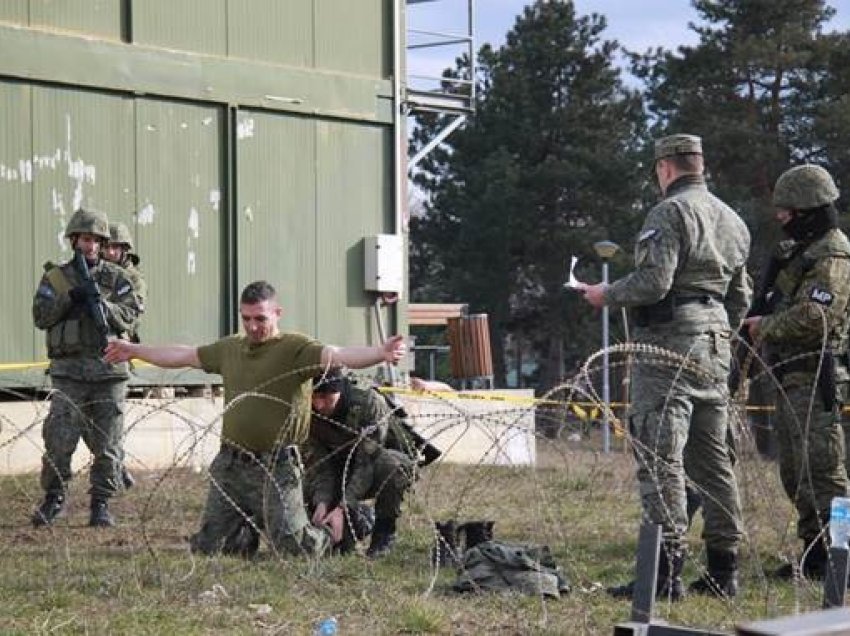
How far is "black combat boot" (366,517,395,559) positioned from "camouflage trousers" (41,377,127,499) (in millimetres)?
1668

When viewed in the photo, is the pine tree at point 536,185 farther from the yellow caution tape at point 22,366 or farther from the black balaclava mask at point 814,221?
the black balaclava mask at point 814,221

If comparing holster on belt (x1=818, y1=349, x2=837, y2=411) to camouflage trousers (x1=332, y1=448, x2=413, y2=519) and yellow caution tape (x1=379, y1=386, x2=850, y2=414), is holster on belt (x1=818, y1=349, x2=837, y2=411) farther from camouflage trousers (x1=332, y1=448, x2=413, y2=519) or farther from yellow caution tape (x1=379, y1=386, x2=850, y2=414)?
camouflage trousers (x1=332, y1=448, x2=413, y2=519)

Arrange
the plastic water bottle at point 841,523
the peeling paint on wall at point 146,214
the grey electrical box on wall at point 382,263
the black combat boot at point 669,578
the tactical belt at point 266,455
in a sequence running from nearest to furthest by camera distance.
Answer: the plastic water bottle at point 841,523
the black combat boot at point 669,578
the tactical belt at point 266,455
the peeling paint on wall at point 146,214
the grey electrical box on wall at point 382,263

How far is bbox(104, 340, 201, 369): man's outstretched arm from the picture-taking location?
25.1 feet

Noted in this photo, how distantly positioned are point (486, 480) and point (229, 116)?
156 inches

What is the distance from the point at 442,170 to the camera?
4075cm

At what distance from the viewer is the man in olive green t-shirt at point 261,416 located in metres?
7.67

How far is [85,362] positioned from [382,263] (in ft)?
20.2

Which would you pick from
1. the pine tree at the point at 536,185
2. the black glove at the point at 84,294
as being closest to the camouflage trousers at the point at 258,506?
the black glove at the point at 84,294

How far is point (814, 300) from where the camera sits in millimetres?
7375

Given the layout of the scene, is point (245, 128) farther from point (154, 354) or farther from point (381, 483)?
point (154, 354)

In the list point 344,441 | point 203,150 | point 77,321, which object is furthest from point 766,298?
point 203,150

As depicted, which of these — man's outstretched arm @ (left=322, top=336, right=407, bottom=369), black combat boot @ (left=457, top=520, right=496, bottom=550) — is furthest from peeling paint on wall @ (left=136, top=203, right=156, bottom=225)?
man's outstretched arm @ (left=322, top=336, right=407, bottom=369)

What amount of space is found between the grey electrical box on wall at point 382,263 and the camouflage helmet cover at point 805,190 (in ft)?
26.1
